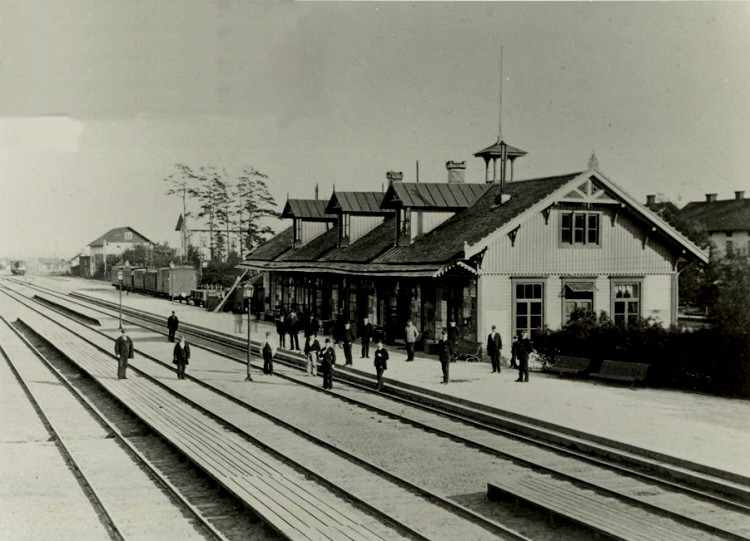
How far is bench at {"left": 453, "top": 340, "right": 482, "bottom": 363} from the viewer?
27.5 meters

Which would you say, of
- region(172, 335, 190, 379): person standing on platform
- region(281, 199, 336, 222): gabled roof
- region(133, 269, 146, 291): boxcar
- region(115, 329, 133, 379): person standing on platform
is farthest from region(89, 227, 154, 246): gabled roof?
region(172, 335, 190, 379): person standing on platform

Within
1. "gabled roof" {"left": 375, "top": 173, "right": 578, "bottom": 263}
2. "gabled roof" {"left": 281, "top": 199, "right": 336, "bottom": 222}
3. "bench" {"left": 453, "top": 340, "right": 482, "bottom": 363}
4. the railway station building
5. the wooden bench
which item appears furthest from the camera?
"gabled roof" {"left": 281, "top": 199, "right": 336, "bottom": 222}

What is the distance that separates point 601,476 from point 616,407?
5534 millimetres

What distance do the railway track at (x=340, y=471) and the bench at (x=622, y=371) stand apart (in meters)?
9.69

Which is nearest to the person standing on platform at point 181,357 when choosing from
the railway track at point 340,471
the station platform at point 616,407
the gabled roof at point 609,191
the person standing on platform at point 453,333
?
the railway track at point 340,471

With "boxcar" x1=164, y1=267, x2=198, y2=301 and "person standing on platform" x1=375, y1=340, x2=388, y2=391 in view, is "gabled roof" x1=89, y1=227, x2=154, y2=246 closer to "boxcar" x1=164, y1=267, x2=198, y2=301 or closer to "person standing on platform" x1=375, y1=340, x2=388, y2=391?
"boxcar" x1=164, y1=267, x2=198, y2=301

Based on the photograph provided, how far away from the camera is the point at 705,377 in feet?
69.0

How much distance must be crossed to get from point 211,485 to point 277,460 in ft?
4.97

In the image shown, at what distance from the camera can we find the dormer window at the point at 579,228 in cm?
2931

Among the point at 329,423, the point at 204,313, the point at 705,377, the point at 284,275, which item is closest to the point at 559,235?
the point at 705,377

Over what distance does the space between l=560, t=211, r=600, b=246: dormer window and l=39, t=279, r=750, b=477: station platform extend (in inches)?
232

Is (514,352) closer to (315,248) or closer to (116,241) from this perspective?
(315,248)

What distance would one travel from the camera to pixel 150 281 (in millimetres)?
75500

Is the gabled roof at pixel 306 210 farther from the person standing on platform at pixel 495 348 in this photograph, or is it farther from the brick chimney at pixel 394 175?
the person standing on platform at pixel 495 348
